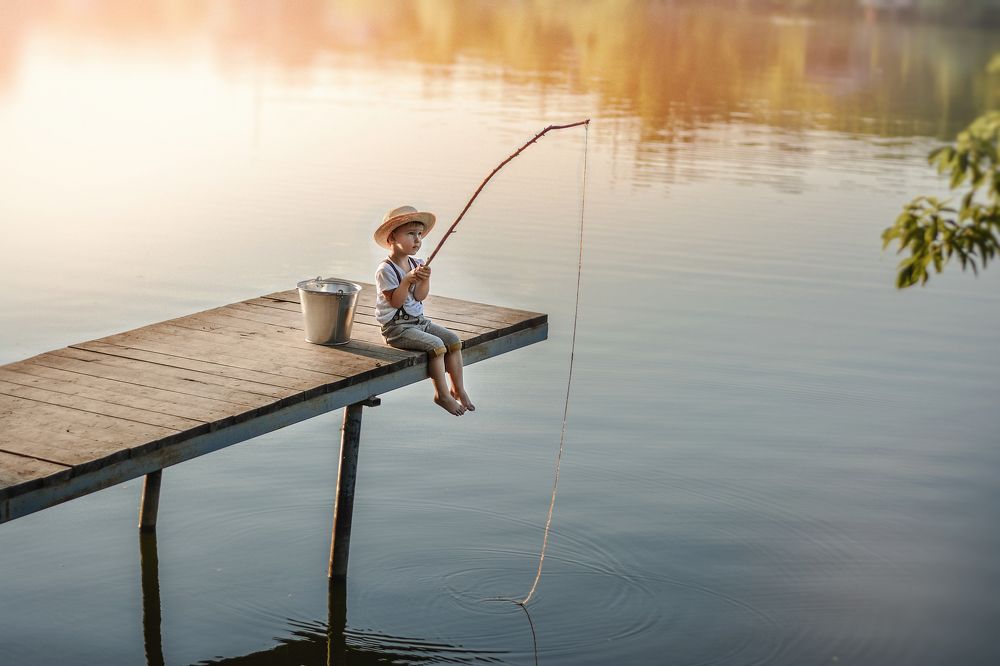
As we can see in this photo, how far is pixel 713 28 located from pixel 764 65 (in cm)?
1549

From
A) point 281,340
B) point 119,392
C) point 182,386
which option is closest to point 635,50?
point 281,340

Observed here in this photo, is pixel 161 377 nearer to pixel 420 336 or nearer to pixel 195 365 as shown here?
pixel 195 365

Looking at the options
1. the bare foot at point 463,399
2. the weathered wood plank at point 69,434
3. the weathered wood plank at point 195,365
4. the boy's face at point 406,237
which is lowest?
the bare foot at point 463,399

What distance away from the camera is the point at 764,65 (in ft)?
148

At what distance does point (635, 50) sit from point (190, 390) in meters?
43.3

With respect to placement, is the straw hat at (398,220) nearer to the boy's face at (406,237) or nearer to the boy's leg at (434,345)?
the boy's face at (406,237)

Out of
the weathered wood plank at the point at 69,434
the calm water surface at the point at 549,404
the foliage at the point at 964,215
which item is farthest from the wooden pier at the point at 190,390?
the foliage at the point at 964,215

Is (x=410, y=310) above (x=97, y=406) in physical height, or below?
above

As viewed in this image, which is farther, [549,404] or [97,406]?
[549,404]

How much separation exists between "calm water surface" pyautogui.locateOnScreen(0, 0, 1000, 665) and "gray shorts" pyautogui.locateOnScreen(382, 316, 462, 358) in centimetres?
129

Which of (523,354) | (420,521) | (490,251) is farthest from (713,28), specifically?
(420,521)

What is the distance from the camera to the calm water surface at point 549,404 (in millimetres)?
7816

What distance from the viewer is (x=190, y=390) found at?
6879 mm

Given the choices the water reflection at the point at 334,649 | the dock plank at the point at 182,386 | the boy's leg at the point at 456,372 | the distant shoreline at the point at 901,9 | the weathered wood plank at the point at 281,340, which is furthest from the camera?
the distant shoreline at the point at 901,9
